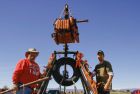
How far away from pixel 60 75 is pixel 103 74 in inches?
98.8

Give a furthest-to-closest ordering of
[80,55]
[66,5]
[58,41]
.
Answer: [66,5]
[58,41]
[80,55]

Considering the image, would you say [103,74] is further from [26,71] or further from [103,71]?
[26,71]

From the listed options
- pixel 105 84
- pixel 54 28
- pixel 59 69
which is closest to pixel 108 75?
pixel 105 84

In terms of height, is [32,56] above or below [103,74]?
above

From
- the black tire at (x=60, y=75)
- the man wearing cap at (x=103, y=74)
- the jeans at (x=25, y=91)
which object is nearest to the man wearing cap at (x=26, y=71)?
the jeans at (x=25, y=91)

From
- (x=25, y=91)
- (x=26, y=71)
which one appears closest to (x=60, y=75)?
(x=26, y=71)

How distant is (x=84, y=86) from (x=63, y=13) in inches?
149

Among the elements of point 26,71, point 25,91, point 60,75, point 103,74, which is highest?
point 26,71

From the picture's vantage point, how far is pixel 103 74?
1198 cm

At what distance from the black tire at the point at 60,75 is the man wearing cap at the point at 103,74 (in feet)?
5.54

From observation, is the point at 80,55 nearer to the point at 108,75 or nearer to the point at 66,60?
the point at 66,60

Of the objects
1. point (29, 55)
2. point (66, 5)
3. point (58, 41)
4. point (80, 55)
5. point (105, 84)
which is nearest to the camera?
point (29, 55)

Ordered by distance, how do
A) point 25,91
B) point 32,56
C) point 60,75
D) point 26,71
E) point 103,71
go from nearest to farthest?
point 25,91, point 26,71, point 32,56, point 103,71, point 60,75

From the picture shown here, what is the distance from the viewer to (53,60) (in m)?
→ 13.7
